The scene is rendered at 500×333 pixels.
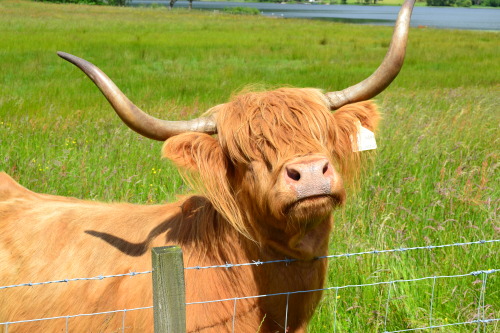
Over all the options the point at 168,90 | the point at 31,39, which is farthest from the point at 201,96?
the point at 31,39

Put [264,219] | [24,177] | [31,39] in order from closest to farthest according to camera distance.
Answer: [264,219] → [24,177] → [31,39]

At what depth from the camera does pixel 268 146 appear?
9.45 feet

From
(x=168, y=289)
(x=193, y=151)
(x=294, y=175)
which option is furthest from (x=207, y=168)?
(x=168, y=289)

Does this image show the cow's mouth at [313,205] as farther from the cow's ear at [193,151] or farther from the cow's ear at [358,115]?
the cow's ear at [358,115]

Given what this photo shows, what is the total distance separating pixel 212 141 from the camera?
9.96 feet

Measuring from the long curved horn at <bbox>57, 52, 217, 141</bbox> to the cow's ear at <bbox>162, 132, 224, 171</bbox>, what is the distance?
14cm

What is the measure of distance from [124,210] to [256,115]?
A: 3.85 feet

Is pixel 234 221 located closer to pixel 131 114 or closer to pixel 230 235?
pixel 230 235

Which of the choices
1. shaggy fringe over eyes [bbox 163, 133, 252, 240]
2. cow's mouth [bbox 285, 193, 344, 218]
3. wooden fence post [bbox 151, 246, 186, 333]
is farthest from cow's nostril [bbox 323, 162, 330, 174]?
wooden fence post [bbox 151, 246, 186, 333]

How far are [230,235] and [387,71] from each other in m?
1.21

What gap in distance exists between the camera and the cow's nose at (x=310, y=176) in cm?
252

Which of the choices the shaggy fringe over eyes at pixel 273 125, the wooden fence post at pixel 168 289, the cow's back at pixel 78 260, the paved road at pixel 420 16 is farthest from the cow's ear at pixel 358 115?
the paved road at pixel 420 16

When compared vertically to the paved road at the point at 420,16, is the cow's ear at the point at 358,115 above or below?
above

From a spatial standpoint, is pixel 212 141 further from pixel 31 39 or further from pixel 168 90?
pixel 31 39
